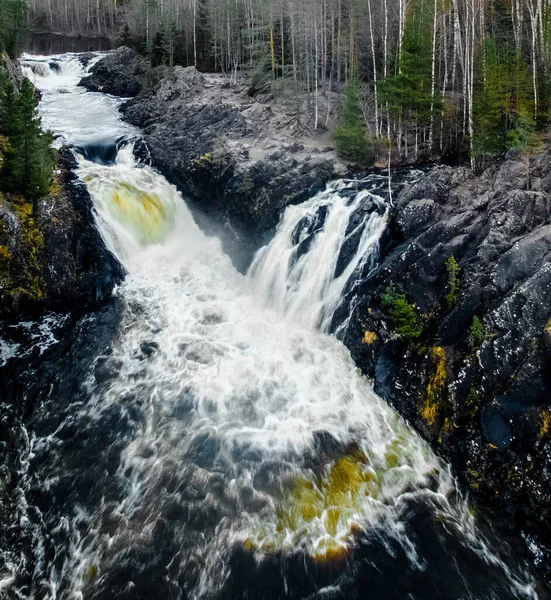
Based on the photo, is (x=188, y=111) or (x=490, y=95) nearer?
(x=490, y=95)

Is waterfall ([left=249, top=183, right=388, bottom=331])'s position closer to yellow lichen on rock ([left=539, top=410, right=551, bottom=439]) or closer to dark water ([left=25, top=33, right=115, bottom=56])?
yellow lichen on rock ([left=539, top=410, right=551, bottom=439])

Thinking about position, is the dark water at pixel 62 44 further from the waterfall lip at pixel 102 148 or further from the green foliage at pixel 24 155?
the green foliage at pixel 24 155

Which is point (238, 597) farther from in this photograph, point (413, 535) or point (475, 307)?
point (475, 307)

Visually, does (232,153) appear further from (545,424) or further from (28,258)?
(545,424)

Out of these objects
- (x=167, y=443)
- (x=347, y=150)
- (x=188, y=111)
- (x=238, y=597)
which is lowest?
(x=238, y=597)

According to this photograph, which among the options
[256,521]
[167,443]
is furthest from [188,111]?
[256,521]

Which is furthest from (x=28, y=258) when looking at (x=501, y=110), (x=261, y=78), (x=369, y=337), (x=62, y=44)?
(x=62, y=44)

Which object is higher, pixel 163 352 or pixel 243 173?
pixel 243 173
